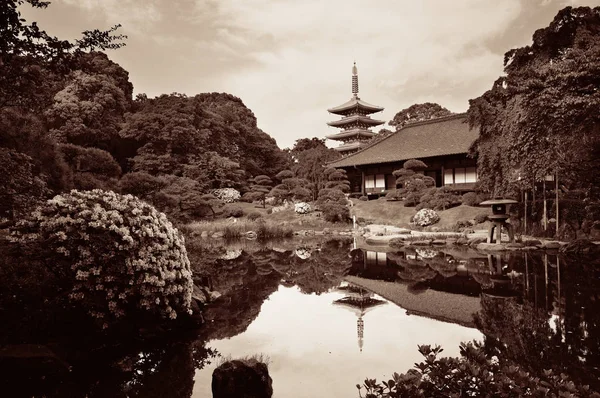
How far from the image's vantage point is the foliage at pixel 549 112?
30.8ft

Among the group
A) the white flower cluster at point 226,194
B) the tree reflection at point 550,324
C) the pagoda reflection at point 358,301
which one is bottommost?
the pagoda reflection at point 358,301

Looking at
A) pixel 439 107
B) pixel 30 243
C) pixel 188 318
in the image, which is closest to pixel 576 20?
pixel 188 318

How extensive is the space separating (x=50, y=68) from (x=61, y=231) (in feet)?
7.04

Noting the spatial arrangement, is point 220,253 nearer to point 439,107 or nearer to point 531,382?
point 531,382

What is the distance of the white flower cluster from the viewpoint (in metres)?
31.6

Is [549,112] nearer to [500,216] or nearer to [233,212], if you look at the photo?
[500,216]

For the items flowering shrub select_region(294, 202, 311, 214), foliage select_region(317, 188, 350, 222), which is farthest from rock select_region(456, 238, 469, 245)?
flowering shrub select_region(294, 202, 311, 214)

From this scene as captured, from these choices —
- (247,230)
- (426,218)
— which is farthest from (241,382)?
(426,218)

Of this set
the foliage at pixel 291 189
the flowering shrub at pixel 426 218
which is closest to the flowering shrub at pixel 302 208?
the foliage at pixel 291 189

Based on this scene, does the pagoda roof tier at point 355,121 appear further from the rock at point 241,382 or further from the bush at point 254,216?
the rock at point 241,382

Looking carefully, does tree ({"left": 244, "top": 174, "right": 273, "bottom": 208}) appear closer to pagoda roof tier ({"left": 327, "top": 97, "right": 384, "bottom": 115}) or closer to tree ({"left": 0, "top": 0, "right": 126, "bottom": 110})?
pagoda roof tier ({"left": 327, "top": 97, "right": 384, "bottom": 115})

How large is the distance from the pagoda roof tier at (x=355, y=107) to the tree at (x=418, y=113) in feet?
13.0

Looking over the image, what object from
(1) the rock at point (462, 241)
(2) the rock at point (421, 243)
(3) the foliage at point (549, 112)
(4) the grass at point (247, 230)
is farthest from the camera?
(4) the grass at point (247, 230)

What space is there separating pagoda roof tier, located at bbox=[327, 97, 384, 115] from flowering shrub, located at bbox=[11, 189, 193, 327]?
44.5 m
